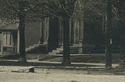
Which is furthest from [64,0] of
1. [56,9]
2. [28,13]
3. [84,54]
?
[84,54]

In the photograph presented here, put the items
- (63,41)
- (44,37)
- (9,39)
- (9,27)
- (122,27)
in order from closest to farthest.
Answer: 1. (122,27)
2. (63,41)
3. (44,37)
4. (9,27)
5. (9,39)

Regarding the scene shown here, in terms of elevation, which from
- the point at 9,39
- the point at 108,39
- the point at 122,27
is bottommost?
the point at 9,39

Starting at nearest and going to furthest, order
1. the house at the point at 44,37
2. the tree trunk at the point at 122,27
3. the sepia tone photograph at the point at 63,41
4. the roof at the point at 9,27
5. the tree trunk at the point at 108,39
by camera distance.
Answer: the sepia tone photograph at the point at 63,41 < the tree trunk at the point at 108,39 < the tree trunk at the point at 122,27 < the house at the point at 44,37 < the roof at the point at 9,27

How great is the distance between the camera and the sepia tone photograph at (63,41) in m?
26.4

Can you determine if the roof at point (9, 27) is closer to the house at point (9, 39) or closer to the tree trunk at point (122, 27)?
the house at point (9, 39)

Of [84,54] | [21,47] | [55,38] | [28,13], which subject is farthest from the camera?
[55,38]

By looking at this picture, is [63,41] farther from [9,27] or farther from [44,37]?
[9,27]

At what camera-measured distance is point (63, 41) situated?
3453 cm

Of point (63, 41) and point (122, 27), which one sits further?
point (63, 41)

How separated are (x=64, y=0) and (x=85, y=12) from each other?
199 cm

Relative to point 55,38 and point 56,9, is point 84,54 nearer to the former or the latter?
point 55,38

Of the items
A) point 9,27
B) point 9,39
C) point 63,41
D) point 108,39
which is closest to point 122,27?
point 108,39

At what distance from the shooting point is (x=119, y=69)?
2980 cm

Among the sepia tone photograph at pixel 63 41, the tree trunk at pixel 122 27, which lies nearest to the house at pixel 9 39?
the sepia tone photograph at pixel 63 41
